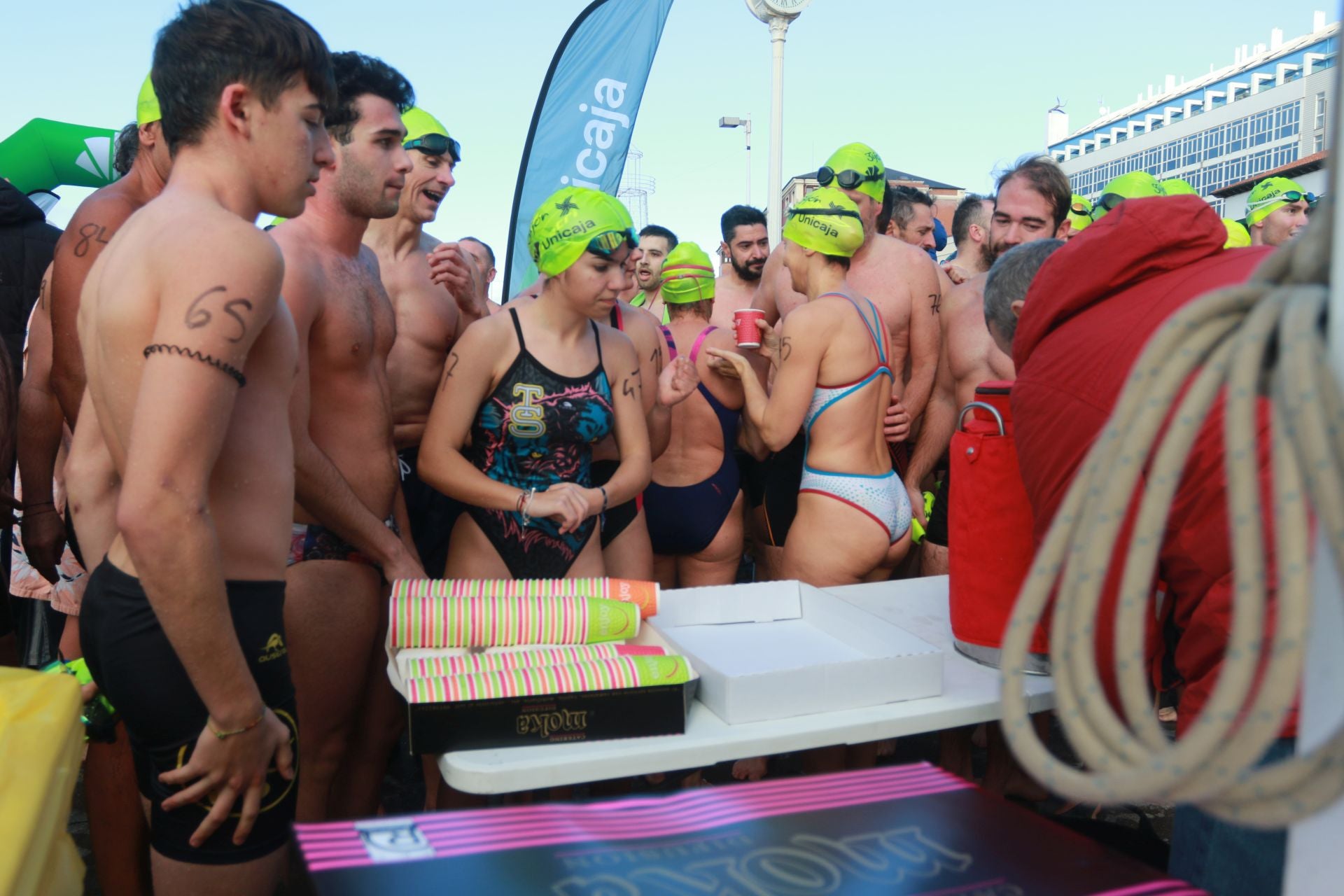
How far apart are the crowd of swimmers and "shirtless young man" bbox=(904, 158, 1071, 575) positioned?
2 cm

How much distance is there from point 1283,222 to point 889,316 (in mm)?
3824

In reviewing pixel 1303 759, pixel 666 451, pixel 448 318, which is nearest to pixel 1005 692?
pixel 1303 759

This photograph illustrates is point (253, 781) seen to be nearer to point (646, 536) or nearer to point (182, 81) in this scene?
point (182, 81)

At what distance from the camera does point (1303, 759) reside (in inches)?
24.3

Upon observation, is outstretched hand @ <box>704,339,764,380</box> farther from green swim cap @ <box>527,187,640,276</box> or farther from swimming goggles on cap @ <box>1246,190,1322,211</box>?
swimming goggles on cap @ <box>1246,190,1322,211</box>

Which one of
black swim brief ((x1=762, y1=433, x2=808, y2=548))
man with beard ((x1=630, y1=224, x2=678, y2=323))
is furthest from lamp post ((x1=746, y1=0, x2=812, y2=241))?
black swim brief ((x1=762, y1=433, x2=808, y2=548))

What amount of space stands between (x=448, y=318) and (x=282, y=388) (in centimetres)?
192

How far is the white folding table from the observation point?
5.27 ft

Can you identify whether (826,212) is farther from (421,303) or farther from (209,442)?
(209,442)

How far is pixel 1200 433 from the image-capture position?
1.56 m

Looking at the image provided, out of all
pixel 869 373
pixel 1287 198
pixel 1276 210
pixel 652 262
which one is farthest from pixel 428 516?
pixel 1287 198

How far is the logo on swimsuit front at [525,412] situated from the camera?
9.74 ft

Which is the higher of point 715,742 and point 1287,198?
point 1287,198

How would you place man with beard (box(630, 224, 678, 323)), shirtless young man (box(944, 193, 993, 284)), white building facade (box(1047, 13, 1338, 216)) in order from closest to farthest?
shirtless young man (box(944, 193, 993, 284))
man with beard (box(630, 224, 678, 323))
white building facade (box(1047, 13, 1338, 216))
